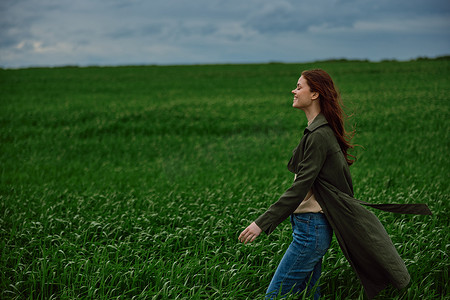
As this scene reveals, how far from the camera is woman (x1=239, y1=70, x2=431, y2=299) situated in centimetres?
311

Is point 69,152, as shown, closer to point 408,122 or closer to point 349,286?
point 349,286

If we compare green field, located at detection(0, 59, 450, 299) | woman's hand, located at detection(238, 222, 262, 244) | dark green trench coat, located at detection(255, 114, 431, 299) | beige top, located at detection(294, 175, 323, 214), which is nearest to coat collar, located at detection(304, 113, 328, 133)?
dark green trench coat, located at detection(255, 114, 431, 299)

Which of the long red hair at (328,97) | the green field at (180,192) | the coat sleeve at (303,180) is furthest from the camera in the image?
the green field at (180,192)

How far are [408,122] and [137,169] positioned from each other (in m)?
12.9

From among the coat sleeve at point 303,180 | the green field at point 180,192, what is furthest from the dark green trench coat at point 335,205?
the green field at point 180,192

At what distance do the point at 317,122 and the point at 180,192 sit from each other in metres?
5.69

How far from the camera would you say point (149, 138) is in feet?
54.4

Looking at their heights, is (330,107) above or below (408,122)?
above

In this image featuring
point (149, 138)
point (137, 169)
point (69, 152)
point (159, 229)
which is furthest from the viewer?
point (149, 138)

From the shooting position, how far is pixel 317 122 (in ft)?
10.5

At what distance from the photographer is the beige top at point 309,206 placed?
3.21 meters

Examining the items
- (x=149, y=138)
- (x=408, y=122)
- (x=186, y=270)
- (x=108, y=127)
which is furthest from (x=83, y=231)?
(x=408, y=122)

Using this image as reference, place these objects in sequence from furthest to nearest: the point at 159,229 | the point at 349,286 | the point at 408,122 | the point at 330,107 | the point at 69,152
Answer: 1. the point at 408,122
2. the point at 69,152
3. the point at 159,229
4. the point at 349,286
5. the point at 330,107

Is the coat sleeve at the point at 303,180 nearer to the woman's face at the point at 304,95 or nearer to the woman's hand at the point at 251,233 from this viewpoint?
the woman's hand at the point at 251,233
